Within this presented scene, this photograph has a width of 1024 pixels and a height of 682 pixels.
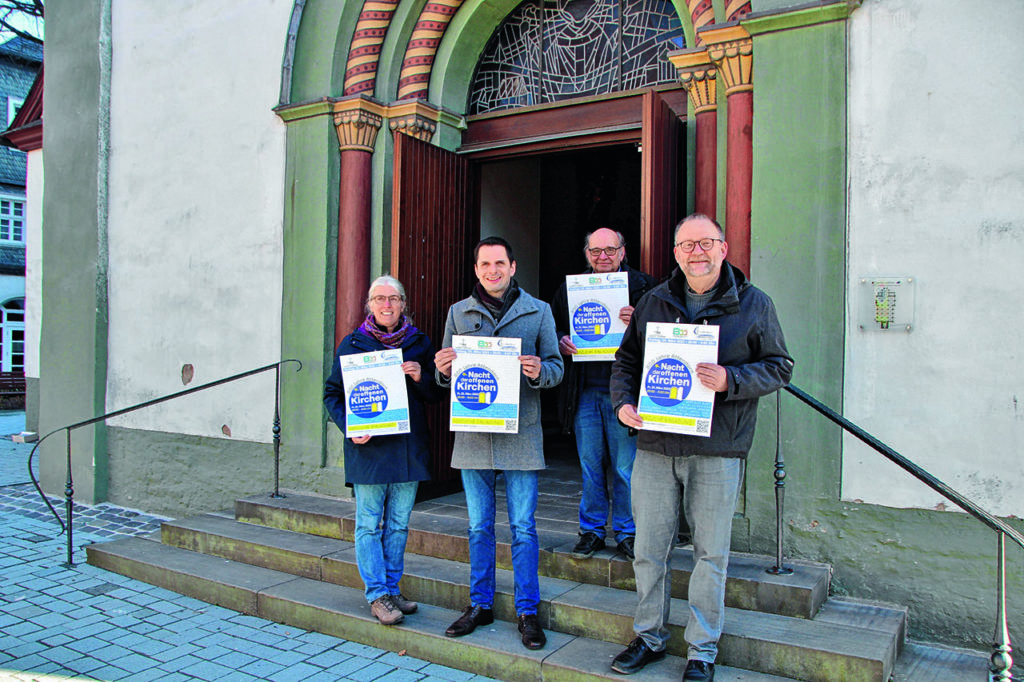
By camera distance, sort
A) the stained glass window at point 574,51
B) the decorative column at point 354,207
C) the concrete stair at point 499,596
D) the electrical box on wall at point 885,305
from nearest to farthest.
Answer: the concrete stair at point 499,596
the electrical box on wall at point 885,305
the stained glass window at point 574,51
the decorative column at point 354,207

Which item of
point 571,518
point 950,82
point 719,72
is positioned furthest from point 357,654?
point 950,82

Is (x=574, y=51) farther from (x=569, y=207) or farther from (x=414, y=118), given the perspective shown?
(x=569, y=207)

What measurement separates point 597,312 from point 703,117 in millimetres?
1558

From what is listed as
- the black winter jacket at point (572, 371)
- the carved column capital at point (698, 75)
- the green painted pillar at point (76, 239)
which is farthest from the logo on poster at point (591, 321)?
the green painted pillar at point (76, 239)

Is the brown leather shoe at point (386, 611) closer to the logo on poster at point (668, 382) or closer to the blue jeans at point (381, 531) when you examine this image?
the blue jeans at point (381, 531)

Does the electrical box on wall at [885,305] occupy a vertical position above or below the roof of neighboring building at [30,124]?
below

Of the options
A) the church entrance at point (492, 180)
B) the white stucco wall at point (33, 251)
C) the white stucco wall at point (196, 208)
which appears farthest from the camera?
the white stucco wall at point (33, 251)

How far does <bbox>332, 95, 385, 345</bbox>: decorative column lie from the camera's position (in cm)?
622

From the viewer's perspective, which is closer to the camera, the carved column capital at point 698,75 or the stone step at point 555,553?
the stone step at point 555,553

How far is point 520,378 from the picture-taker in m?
3.76

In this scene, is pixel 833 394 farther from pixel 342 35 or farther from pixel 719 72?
pixel 342 35

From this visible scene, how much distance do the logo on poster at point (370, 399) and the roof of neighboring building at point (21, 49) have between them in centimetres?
2363

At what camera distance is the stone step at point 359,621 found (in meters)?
3.58

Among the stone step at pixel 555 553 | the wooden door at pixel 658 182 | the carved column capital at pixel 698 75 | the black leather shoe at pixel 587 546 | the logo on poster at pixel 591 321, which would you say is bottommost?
the stone step at pixel 555 553
